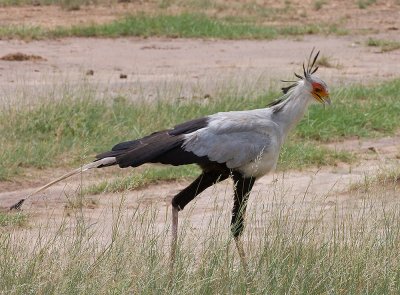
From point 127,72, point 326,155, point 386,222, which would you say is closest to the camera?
point 386,222

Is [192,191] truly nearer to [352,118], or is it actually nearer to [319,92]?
[319,92]

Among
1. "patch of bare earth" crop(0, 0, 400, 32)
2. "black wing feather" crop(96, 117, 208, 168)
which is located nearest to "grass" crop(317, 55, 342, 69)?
"patch of bare earth" crop(0, 0, 400, 32)

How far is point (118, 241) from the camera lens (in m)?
5.21

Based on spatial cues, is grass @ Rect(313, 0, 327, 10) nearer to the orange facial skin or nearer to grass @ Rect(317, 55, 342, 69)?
grass @ Rect(317, 55, 342, 69)

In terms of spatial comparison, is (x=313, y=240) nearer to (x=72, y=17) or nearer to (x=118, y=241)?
(x=118, y=241)

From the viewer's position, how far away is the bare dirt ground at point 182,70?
786cm

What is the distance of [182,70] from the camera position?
13.2 metres

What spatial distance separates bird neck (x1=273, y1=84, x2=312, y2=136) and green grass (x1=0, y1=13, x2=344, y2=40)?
9.04 metres

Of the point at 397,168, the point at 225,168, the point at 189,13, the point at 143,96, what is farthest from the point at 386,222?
the point at 189,13

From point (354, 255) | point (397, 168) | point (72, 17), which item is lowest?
point (72, 17)

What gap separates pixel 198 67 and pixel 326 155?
4.77m

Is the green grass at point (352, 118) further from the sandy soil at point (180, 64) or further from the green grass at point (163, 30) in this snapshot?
the green grass at point (163, 30)

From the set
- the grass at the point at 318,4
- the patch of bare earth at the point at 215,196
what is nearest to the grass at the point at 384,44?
the grass at the point at 318,4

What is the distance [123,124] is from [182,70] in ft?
12.9
